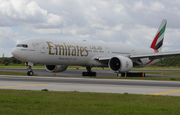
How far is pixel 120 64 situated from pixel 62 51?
278 inches

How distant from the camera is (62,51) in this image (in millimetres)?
30469

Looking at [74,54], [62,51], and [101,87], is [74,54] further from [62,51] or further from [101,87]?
[101,87]

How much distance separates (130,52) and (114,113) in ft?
105

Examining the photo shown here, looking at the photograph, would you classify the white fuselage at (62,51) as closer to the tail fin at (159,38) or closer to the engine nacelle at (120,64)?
the engine nacelle at (120,64)

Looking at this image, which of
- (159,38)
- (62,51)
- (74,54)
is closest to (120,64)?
(74,54)

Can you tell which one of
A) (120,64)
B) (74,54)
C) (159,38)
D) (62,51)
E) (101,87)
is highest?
(159,38)

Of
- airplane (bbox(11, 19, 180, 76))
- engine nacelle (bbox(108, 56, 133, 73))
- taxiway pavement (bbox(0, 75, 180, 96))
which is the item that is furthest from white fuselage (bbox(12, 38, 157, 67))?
taxiway pavement (bbox(0, 75, 180, 96))

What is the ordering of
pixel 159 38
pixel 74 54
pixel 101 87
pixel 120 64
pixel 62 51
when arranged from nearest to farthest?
1. pixel 101 87
2. pixel 62 51
3. pixel 120 64
4. pixel 74 54
5. pixel 159 38

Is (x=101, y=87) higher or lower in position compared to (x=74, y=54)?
lower

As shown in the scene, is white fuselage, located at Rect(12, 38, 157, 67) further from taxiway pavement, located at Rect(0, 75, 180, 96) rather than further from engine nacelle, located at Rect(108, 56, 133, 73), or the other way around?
taxiway pavement, located at Rect(0, 75, 180, 96)

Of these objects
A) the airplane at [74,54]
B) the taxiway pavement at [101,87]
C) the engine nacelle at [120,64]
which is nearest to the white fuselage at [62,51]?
the airplane at [74,54]

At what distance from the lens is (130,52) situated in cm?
3922

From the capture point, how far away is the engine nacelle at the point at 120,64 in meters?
31.2

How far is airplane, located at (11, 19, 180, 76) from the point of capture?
29000 mm
